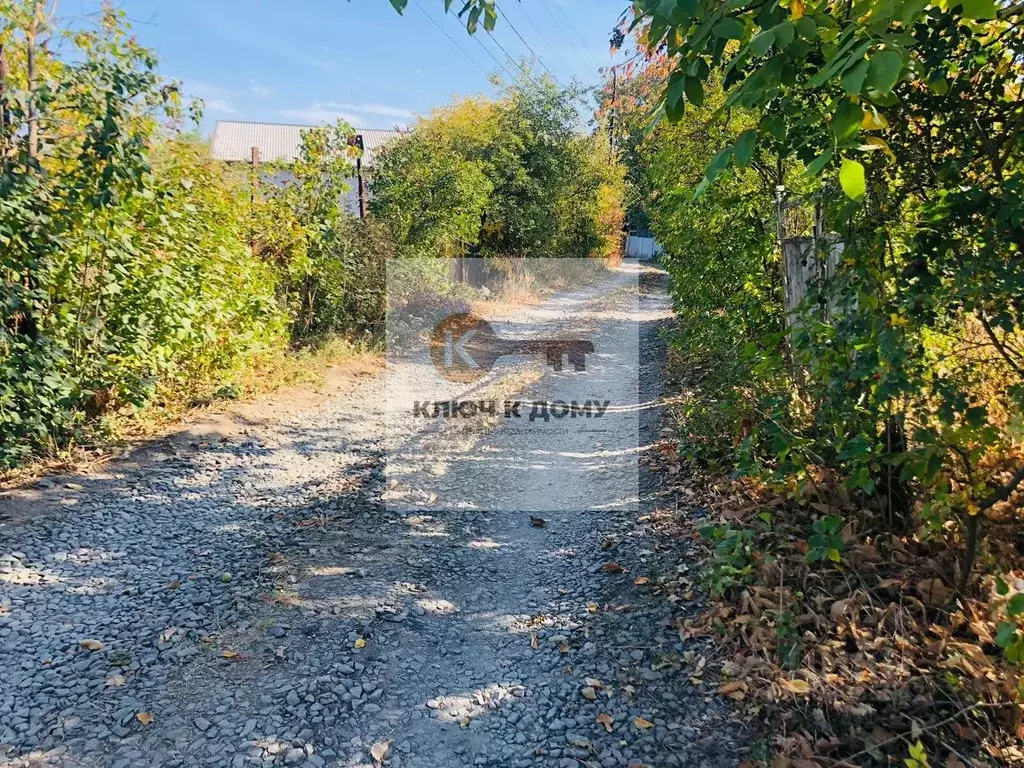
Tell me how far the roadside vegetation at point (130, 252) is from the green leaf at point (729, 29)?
14.6 feet

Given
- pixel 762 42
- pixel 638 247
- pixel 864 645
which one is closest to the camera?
pixel 762 42

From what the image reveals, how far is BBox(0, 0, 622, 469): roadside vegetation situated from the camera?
4309 mm

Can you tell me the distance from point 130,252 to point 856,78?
5.20 m

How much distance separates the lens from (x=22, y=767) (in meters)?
2.16

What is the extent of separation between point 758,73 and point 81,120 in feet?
16.2

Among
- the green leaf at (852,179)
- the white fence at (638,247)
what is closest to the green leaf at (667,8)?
the green leaf at (852,179)

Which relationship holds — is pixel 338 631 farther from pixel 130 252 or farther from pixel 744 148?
pixel 130 252

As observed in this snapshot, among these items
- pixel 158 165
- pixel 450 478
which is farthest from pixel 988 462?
pixel 158 165

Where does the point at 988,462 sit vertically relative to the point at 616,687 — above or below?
above

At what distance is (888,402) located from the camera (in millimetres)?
2719

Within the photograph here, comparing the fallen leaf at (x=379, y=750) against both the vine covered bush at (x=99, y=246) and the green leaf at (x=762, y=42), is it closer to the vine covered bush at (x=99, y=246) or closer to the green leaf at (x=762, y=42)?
the green leaf at (x=762, y=42)

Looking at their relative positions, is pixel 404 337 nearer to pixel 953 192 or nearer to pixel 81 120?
pixel 81 120

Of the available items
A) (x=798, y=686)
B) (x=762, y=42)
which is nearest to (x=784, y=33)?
(x=762, y=42)

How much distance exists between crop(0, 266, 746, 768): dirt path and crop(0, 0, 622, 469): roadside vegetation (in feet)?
3.04
